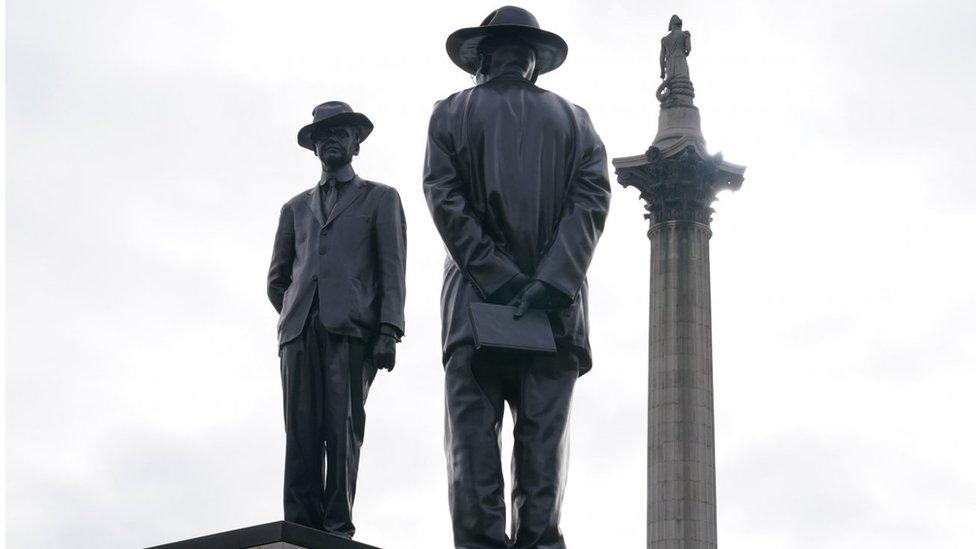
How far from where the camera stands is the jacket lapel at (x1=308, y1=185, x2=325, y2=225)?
36.4 ft

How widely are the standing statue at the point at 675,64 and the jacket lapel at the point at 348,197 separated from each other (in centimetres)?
2920

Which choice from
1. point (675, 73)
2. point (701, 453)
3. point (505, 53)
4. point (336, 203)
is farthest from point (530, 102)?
point (675, 73)

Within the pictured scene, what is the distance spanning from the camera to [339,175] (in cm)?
1130

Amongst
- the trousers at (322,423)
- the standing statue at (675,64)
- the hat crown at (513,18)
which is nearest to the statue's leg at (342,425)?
the trousers at (322,423)

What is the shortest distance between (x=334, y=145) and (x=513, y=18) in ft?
4.92

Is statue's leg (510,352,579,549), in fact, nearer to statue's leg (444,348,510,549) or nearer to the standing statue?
statue's leg (444,348,510,549)

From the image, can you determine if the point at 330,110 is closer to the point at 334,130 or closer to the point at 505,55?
the point at 334,130

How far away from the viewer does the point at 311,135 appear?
11.4m

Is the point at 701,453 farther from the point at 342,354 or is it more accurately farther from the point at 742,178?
the point at 342,354

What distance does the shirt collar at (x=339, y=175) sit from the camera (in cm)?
1129

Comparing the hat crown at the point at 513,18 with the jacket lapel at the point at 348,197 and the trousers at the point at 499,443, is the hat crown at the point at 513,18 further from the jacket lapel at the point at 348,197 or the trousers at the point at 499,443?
the trousers at the point at 499,443

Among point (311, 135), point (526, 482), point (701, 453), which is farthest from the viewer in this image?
point (701, 453)

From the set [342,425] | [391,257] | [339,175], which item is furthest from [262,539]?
[339,175]

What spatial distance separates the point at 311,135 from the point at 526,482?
2824mm
